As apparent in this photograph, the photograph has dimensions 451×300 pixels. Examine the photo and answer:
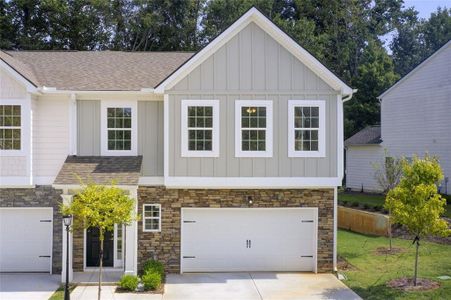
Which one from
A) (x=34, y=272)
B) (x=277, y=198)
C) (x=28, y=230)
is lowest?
(x=34, y=272)

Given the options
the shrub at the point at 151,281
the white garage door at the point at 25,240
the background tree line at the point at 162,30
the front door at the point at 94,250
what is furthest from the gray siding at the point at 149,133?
the background tree line at the point at 162,30

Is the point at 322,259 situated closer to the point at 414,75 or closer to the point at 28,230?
the point at 28,230

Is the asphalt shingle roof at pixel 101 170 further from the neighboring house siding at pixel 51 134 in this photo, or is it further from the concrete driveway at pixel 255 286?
the concrete driveway at pixel 255 286

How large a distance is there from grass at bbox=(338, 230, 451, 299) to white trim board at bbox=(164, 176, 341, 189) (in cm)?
292

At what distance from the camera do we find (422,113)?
1081 inches

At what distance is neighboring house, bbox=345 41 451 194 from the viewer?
26047 mm

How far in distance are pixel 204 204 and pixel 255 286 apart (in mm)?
2999

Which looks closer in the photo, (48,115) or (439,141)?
(48,115)

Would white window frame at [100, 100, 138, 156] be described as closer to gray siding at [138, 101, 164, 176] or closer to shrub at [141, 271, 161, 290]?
gray siding at [138, 101, 164, 176]

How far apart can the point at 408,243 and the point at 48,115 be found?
13.7 metres

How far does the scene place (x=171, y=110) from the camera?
607 inches

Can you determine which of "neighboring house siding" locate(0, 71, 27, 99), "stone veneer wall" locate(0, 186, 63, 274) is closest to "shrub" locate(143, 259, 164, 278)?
"stone veneer wall" locate(0, 186, 63, 274)

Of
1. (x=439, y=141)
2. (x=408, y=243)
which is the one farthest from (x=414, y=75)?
(x=408, y=243)

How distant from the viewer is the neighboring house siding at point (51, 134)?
1591 cm
